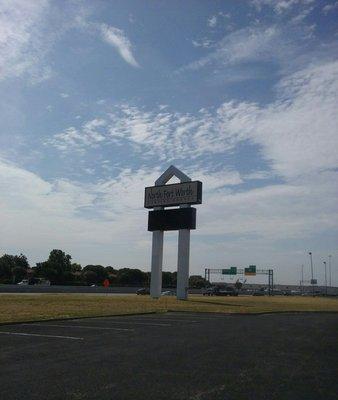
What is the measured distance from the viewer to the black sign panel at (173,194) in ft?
151

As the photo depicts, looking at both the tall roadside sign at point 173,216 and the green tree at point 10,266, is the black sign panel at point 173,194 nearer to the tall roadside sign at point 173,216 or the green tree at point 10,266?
the tall roadside sign at point 173,216

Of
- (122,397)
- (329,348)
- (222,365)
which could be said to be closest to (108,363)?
(222,365)

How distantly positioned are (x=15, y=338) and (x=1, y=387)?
20.4 ft

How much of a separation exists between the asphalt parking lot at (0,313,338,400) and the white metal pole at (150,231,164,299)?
32850 millimetres

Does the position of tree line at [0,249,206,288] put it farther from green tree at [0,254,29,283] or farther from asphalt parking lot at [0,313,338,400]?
asphalt parking lot at [0,313,338,400]

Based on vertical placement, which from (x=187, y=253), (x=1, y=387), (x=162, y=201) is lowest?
(x=1, y=387)

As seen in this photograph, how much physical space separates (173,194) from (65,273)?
70.1 metres

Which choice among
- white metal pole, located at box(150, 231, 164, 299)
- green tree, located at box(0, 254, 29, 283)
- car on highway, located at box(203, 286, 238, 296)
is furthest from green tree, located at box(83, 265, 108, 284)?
white metal pole, located at box(150, 231, 164, 299)

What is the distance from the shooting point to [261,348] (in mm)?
11734

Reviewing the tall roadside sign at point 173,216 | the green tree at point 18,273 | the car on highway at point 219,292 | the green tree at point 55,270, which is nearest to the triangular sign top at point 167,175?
the tall roadside sign at point 173,216

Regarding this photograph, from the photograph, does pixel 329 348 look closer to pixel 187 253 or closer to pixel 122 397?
pixel 122 397

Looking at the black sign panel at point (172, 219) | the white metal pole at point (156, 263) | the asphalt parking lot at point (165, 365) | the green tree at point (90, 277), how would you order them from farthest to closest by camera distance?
the green tree at point (90, 277)
the white metal pole at point (156, 263)
the black sign panel at point (172, 219)
the asphalt parking lot at point (165, 365)

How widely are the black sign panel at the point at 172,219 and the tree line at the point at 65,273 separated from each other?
5396 centimetres

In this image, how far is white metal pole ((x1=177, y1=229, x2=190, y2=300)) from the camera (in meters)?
45.0
